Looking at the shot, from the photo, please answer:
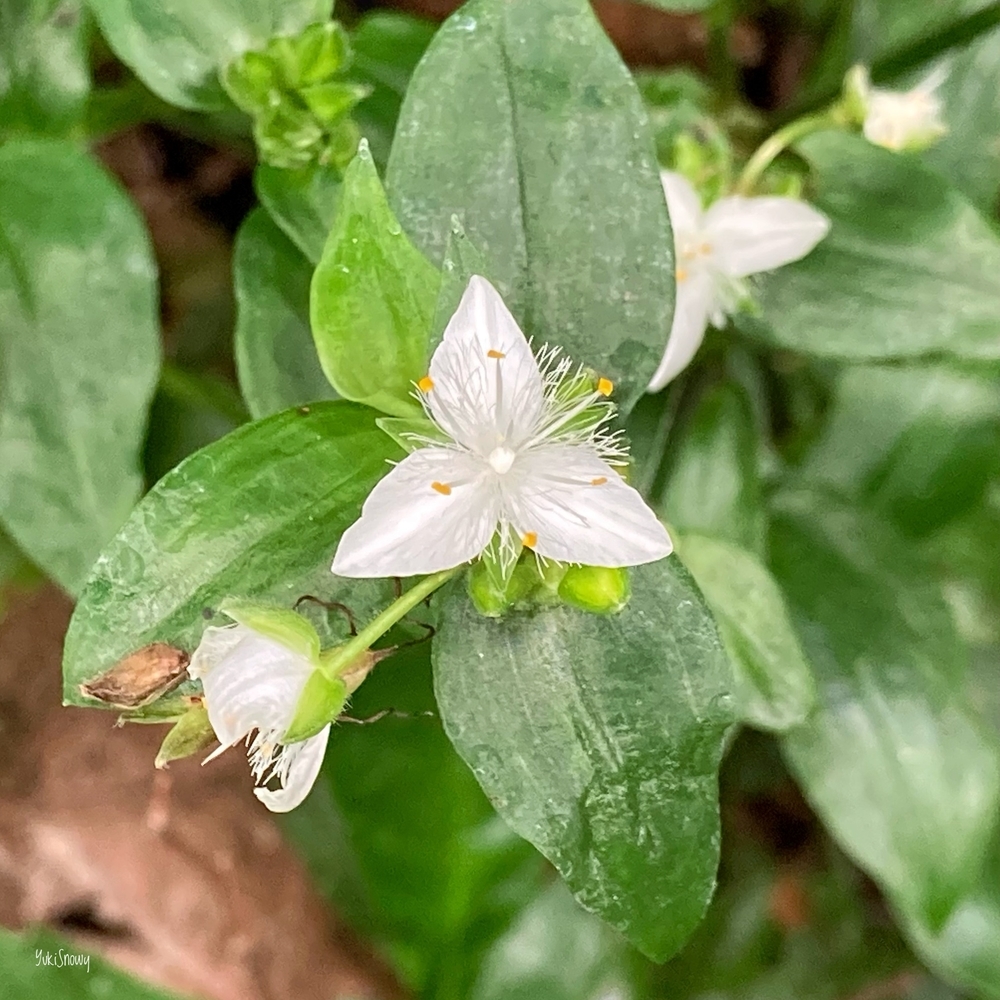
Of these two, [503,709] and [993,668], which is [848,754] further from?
[503,709]

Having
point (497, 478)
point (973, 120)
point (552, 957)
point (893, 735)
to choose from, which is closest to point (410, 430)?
point (497, 478)

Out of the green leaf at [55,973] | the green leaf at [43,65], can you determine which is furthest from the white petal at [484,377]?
the green leaf at [55,973]

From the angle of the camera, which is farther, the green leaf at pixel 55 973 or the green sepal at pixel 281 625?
the green leaf at pixel 55 973

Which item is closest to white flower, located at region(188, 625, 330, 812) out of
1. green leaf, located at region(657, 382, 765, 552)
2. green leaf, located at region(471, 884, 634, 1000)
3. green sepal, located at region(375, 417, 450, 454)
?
green sepal, located at region(375, 417, 450, 454)

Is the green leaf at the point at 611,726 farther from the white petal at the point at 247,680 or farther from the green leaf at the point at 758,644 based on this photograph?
the green leaf at the point at 758,644

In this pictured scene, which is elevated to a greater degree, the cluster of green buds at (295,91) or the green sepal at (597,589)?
the cluster of green buds at (295,91)

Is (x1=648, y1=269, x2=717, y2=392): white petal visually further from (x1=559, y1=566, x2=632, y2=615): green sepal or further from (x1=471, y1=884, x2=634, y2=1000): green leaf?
(x1=471, y1=884, x2=634, y2=1000): green leaf

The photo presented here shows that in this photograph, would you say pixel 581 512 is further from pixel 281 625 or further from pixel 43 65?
pixel 43 65
